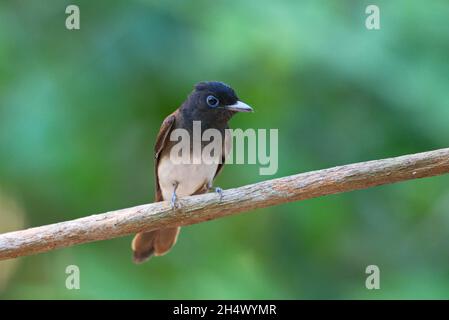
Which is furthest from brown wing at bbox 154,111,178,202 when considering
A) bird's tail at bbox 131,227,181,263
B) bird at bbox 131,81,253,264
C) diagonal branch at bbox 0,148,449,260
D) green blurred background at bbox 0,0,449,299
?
diagonal branch at bbox 0,148,449,260

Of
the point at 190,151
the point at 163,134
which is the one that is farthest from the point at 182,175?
the point at 163,134

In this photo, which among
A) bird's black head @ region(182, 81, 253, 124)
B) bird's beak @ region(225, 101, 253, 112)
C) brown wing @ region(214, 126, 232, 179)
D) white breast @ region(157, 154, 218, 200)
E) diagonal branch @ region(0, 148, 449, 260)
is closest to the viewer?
diagonal branch @ region(0, 148, 449, 260)

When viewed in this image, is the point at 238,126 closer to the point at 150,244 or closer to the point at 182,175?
the point at 182,175

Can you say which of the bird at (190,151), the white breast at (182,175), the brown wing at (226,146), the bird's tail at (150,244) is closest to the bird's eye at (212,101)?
the bird at (190,151)

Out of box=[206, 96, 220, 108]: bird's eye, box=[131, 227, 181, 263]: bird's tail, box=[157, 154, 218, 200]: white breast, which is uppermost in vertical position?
box=[206, 96, 220, 108]: bird's eye

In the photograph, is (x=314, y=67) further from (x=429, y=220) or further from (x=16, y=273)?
(x=16, y=273)

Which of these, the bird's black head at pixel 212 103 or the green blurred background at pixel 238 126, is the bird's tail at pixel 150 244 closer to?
the green blurred background at pixel 238 126

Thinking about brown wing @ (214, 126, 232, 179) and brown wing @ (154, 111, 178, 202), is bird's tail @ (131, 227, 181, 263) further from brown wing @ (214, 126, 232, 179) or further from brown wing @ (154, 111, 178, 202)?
brown wing @ (214, 126, 232, 179)
